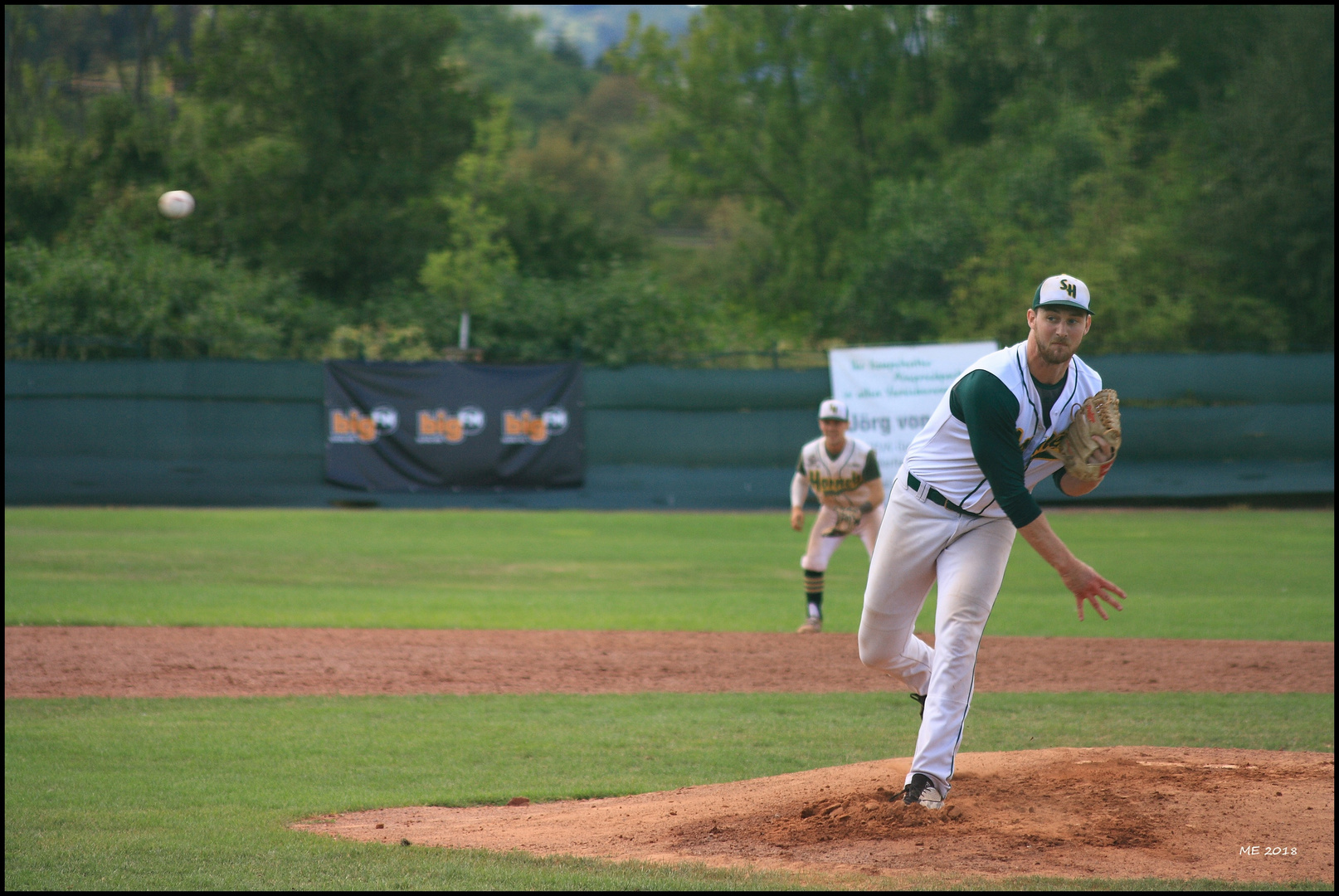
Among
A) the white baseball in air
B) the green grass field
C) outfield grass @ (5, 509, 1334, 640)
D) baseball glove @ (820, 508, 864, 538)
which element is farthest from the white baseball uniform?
the white baseball in air

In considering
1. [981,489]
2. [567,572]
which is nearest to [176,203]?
[567,572]

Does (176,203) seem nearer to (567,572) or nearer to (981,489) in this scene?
(567,572)

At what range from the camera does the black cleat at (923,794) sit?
463 cm

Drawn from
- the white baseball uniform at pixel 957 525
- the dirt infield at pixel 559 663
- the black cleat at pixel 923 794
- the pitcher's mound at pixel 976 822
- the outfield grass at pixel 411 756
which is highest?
the white baseball uniform at pixel 957 525

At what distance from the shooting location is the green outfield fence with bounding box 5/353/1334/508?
759 inches

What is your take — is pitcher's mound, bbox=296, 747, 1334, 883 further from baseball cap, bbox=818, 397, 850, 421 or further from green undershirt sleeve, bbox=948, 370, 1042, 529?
baseball cap, bbox=818, 397, 850, 421

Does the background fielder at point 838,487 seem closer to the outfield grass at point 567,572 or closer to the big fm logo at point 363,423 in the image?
the outfield grass at point 567,572

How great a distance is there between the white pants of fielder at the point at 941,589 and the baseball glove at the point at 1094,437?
0.36 meters

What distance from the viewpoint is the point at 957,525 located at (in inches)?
188

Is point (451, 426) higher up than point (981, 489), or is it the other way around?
point (981, 489)

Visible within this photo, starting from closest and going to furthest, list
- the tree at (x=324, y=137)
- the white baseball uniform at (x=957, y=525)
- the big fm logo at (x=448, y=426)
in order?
the white baseball uniform at (x=957, y=525) → the big fm logo at (x=448, y=426) → the tree at (x=324, y=137)

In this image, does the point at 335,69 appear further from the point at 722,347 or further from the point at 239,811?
the point at 239,811

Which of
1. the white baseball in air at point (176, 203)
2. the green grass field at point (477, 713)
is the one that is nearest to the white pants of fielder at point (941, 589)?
the green grass field at point (477, 713)

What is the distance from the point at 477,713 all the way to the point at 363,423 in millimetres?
13097
